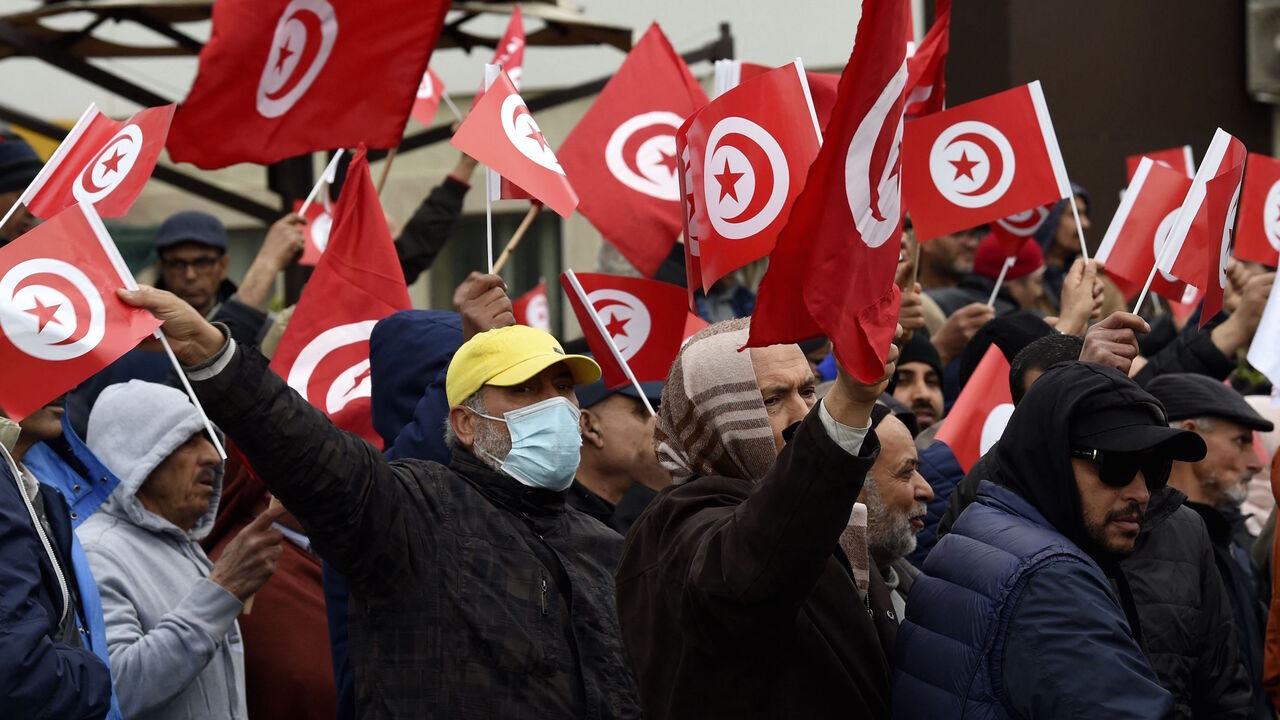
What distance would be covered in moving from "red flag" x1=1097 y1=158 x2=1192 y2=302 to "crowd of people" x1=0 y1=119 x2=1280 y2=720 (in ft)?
1.27

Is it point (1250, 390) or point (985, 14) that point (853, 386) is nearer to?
point (1250, 390)

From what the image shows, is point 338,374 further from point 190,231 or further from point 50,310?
point 190,231

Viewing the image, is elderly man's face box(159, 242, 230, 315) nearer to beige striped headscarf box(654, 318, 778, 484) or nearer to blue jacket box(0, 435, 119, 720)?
blue jacket box(0, 435, 119, 720)

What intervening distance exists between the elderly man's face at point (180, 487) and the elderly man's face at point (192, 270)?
7.86ft

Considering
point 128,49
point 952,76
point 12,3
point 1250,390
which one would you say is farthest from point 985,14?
point 12,3

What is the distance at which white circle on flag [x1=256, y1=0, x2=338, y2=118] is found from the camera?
20.7 feet

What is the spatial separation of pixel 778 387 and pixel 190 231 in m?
4.27

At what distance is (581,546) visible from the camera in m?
4.36

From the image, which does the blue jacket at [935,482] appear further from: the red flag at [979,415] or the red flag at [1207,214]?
the red flag at [1207,214]

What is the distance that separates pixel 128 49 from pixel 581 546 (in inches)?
284

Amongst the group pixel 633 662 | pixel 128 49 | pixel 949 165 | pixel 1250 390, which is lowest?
pixel 1250 390

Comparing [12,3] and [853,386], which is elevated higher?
[12,3]

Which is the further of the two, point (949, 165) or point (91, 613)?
point (949, 165)

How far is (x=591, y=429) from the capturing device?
5.82m
